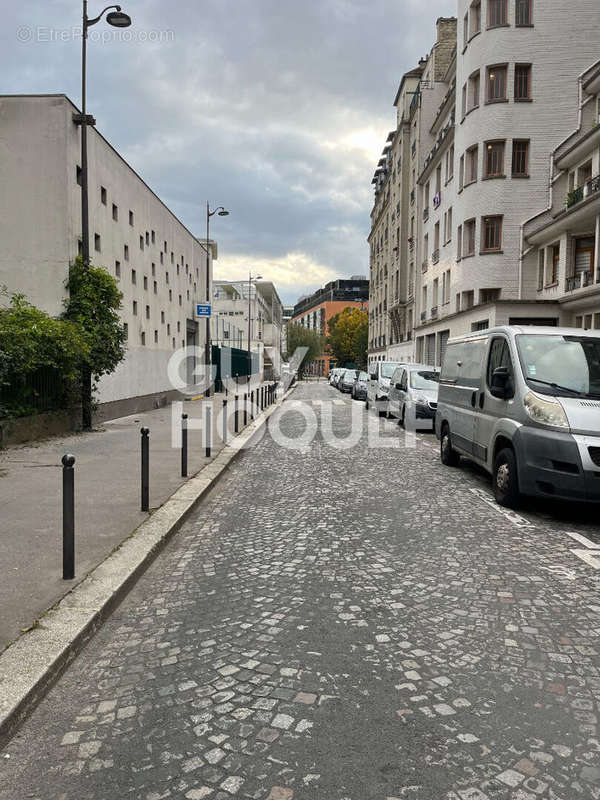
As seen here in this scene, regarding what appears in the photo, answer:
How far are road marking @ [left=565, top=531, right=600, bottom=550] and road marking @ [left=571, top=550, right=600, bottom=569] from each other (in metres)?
0.16

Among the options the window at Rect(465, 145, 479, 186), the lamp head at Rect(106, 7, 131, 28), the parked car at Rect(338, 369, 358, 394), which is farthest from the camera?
the parked car at Rect(338, 369, 358, 394)

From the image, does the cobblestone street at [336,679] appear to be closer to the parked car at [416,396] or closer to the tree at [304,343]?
the parked car at [416,396]

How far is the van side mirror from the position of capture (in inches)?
279

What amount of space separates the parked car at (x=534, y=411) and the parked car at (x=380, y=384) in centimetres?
1074

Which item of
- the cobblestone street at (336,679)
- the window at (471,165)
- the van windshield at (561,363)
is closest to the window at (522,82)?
the window at (471,165)

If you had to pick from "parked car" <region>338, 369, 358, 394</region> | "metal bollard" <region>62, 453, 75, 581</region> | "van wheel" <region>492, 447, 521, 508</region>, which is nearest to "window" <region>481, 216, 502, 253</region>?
"parked car" <region>338, 369, 358, 394</region>

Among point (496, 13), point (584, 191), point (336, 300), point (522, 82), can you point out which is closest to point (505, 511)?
point (584, 191)

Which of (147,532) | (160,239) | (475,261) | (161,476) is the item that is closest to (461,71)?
(475,261)

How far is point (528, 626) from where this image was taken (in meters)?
3.72

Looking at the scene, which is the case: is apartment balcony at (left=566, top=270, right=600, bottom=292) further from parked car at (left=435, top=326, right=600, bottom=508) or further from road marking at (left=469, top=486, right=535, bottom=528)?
road marking at (left=469, top=486, right=535, bottom=528)

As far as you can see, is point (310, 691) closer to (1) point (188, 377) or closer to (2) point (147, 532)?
(2) point (147, 532)

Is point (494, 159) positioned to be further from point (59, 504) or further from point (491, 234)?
point (59, 504)

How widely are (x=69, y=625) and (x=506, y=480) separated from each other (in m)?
5.05

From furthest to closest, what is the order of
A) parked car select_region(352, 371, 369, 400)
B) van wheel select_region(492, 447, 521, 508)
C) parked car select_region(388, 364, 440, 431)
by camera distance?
parked car select_region(352, 371, 369, 400) → parked car select_region(388, 364, 440, 431) → van wheel select_region(492, 447, 521, 508)
